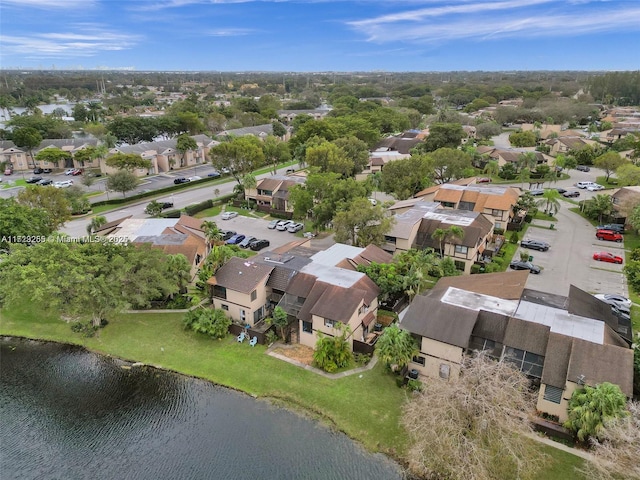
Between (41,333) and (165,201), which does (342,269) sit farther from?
(165,201)

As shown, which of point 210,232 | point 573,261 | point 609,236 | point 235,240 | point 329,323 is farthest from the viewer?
point 609,236

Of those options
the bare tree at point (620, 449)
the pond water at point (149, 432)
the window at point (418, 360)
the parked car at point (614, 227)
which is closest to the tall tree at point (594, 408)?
the bare tree at point (620, 449)

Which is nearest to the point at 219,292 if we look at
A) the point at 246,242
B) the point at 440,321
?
the point at 246,242

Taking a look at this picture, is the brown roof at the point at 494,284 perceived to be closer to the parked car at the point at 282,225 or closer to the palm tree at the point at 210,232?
the palm tree at the point at 210,232

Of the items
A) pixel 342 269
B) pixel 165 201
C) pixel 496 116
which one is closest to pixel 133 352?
pixel 342 269

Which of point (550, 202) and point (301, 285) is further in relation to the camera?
point (550, 202)

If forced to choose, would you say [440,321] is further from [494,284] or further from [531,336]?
[494,284]
